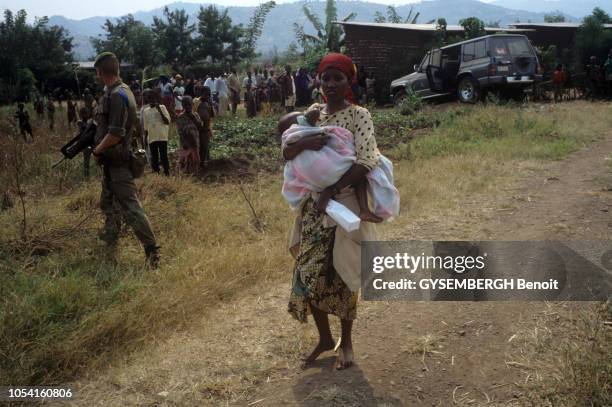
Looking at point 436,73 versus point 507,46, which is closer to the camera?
point 507,46

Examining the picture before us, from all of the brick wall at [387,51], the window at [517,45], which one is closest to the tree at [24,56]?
the brick wall at [387,51]

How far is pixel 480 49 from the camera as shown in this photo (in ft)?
46.1

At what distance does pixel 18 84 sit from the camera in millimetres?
23125

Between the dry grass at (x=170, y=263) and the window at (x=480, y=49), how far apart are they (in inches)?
217

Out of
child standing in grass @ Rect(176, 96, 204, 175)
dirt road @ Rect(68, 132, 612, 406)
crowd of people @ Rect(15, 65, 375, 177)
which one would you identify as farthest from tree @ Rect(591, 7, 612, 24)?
dirt road @ Rect(68, 132, 612, 406)

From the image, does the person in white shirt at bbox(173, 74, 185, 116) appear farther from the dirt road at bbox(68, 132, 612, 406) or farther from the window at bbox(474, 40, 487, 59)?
the dirt road at bbox(68, 132, 612, 406)

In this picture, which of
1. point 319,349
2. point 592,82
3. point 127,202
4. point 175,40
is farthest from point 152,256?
point 175,40

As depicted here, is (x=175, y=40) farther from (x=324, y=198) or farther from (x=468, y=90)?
(x=324, y=198)

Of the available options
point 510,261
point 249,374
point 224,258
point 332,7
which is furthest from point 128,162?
point 332,7

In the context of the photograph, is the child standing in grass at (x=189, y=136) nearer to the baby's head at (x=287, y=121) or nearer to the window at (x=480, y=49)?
the baby's head at (x=287, y=121)

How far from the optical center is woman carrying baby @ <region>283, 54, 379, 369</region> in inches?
111

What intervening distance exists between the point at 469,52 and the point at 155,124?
9333 millimetres

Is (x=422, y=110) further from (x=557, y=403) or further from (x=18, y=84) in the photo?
(x=18, y=84)

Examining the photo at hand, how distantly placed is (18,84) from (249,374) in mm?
23572
